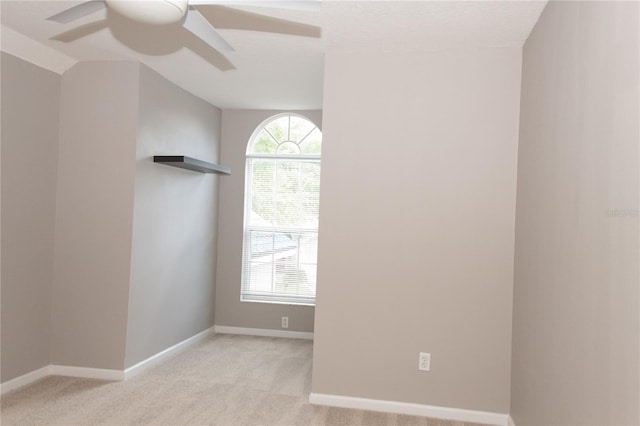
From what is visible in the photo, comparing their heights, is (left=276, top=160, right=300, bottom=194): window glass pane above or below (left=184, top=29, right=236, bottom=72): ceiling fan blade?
below

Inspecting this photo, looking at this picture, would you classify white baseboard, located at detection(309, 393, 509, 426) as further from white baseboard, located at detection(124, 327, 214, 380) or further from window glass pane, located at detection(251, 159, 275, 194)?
window glass pane, located at detection(251, 159, 275, 194)

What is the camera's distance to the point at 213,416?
10.4ft

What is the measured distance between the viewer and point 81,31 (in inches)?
127

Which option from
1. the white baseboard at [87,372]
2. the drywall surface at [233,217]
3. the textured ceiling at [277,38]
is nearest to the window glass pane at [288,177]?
the drywall surface at [233,217]

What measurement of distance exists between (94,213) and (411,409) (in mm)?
2854

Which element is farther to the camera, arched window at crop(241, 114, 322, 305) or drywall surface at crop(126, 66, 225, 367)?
arched window at crop(241, 114, 322, 305)

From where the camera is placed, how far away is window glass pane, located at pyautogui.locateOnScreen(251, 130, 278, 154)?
5.59 m

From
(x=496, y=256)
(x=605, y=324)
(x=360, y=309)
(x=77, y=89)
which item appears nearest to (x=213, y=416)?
(x=360, y=309)

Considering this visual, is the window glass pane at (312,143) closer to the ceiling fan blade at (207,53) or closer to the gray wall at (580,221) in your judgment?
the ceiling fan blade at (207,53)

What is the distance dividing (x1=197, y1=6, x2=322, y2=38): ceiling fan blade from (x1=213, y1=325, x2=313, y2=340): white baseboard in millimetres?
3374

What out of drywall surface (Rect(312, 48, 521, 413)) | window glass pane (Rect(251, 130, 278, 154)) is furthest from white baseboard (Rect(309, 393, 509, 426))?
window glass pane (Rect(251, 130, 278, 154))

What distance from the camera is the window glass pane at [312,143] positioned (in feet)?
18.0

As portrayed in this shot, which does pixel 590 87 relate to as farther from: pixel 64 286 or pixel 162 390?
pixel 64 286

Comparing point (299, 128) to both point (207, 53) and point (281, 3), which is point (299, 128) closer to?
point (207, 53)
